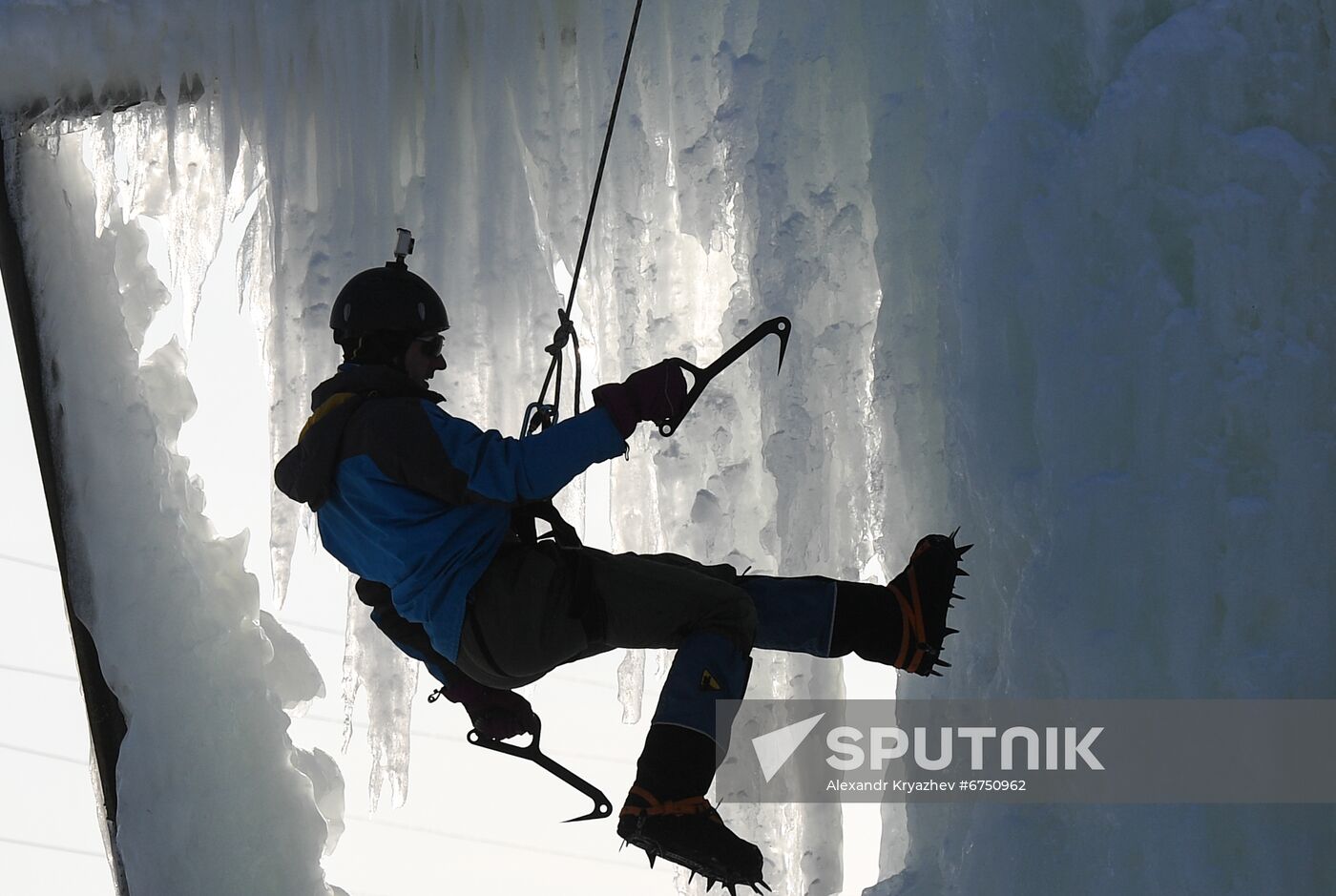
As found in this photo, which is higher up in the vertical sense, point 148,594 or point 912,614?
point 148,594

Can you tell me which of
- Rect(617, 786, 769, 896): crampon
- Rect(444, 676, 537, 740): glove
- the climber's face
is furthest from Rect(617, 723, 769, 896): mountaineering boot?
the climber's face

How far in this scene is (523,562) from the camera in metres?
2.54

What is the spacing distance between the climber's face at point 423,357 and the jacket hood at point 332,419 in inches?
2.2

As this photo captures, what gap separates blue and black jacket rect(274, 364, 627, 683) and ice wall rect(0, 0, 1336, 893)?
88cm

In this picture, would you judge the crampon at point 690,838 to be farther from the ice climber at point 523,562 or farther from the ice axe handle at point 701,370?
the ice axe handle at point 701,370

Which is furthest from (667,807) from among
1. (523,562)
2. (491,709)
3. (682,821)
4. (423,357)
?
(423,357)

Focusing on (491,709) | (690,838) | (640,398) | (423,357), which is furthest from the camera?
(491,709)

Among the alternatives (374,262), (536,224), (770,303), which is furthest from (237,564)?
(770,303)

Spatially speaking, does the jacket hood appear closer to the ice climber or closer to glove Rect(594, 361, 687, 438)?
the ice climber

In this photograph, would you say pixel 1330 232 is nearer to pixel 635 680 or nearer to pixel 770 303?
pixel 770 303

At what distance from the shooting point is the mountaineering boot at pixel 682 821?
218 cm

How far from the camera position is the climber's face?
2.62m

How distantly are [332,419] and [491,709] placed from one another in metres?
0.78

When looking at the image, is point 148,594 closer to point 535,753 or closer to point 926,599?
point 535,753
